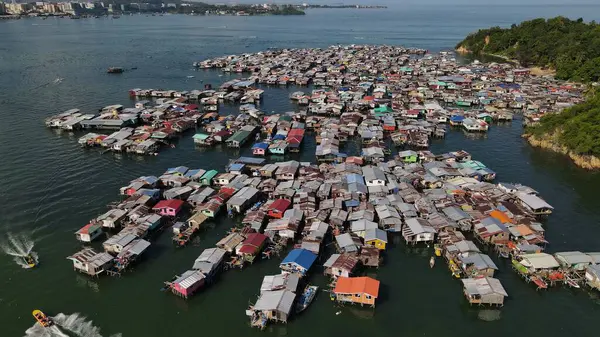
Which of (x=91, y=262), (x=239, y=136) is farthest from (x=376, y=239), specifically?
(x=239, y=136)

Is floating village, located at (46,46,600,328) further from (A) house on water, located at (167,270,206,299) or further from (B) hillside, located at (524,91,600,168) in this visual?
(B) hillside, located at (524,91,600,168)

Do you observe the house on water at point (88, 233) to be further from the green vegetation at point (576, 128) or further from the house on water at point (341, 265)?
the green vegetation at point (576, 128)

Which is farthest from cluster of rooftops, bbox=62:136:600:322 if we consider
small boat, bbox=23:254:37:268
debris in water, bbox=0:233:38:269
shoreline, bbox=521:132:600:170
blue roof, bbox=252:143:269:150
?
shoreline, bbox=521:132:600:170

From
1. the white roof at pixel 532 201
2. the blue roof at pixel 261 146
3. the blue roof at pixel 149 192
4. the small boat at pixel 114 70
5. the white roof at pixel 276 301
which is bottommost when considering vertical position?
the white roof at pixel 276 301

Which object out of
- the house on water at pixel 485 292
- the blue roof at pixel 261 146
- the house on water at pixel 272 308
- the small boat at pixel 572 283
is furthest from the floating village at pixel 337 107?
the house on water at pixel 272 308

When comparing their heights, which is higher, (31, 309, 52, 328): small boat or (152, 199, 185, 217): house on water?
(152, 199, 185, 217): house on water

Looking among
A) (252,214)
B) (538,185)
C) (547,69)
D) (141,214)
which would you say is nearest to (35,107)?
(141,214)
